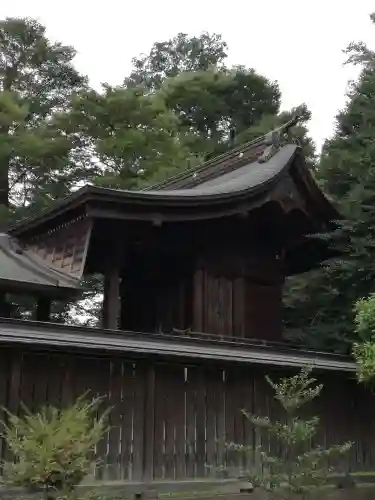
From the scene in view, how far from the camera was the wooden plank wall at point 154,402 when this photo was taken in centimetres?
885

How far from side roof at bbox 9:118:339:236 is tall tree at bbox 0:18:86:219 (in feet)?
32.7

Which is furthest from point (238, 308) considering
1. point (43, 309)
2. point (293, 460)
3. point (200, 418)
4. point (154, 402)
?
point (293, 460)

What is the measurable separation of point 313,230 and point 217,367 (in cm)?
581

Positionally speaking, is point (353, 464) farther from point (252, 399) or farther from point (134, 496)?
point (134, 496)

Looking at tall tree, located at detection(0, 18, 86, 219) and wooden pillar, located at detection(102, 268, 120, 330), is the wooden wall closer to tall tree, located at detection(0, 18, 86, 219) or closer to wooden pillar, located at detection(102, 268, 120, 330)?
wooden pillar, located at detection(102, 268, 120, 330)

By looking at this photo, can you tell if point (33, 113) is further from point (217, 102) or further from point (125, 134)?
point (217, 102)

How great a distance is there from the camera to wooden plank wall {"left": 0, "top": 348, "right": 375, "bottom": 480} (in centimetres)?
885

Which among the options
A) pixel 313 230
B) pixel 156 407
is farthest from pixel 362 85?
pixel 156 407

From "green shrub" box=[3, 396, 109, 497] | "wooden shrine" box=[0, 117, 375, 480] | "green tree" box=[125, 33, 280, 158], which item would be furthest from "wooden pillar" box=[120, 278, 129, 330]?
"green tree" box=[125, 33, 280, 158]

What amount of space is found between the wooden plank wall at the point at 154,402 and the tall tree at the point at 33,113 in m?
16.6

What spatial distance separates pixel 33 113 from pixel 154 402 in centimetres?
2131

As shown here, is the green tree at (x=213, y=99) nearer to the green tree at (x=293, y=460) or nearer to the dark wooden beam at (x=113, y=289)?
the dark wooden beam at (x=113, y=289)

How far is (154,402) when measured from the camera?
9734mm

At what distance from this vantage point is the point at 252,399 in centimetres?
1077
